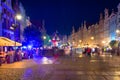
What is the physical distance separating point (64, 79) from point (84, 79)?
130 cm

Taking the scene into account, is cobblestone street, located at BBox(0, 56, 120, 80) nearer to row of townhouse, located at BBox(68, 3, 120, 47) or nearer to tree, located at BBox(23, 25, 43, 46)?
tree, located at BBox(23, 25, 43, 46)

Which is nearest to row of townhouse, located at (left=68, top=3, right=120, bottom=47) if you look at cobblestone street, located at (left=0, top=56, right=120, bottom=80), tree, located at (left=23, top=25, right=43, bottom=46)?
tree, located at (left=23, top=25, right=43, bottom=46)

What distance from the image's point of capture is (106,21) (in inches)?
5645

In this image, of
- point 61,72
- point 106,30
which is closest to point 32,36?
point 106,30

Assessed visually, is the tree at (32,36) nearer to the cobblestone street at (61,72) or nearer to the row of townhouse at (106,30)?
the row of townhouse at (106,30)

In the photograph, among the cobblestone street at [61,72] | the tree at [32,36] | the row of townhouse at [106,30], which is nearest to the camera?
the cobblestone street at [61,72]

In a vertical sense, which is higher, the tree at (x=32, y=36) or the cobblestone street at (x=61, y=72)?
the tree at (x=32, y=36)

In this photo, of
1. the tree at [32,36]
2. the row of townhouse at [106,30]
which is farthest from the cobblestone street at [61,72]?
the row of townhouse at [106,30]

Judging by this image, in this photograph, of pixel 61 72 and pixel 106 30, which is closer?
pixel 61 72

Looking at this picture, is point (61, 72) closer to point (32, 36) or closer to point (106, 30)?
point (32, 36)

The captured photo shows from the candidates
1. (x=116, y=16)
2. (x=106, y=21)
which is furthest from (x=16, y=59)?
(x=106, y=21)

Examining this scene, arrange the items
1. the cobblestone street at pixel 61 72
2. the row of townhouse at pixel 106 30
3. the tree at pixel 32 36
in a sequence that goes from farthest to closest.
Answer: the row of townhouse at pixel 106 30 → the tree at pixel 32 36 → the cobblestone street at pixel 61 72

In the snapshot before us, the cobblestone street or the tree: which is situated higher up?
the tree

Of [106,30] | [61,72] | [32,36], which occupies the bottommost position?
[61,72]
